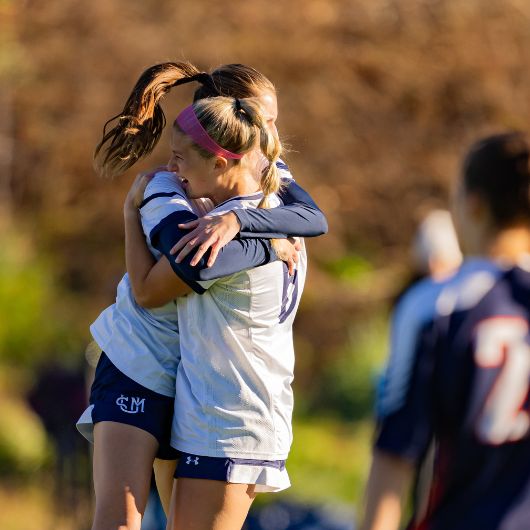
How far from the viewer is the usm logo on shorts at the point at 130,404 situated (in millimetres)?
3514

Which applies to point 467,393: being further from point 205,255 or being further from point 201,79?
point 201,79

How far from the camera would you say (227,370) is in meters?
3.51

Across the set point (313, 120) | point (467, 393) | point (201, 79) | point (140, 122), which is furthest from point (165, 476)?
point (313, 120)

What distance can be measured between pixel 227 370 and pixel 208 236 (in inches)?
16.7

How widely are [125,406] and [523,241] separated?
4.45 ft

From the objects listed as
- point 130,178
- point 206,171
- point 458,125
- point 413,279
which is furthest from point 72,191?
point 206,171

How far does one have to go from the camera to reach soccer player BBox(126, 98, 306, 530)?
11.5 feet

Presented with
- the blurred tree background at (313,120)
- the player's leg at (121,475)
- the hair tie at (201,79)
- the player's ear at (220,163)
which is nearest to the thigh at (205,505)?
the player's leg at (121,475)

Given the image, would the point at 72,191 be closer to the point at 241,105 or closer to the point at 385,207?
the point at 385,207

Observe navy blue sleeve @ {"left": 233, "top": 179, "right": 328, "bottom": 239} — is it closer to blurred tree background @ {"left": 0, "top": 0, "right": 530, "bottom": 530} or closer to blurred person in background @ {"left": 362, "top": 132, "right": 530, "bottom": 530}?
blurred person in background @ {"left": 362, "top": 132, "right": 530, "bottom": 530}

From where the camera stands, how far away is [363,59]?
13.4 metres

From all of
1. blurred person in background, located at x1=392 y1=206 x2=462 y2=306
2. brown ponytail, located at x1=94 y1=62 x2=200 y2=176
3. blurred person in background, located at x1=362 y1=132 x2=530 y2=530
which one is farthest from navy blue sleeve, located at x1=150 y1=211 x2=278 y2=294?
blurred person in background, located at x1=392 y1=206 x2=462 y2=306

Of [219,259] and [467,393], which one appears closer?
[467,393]

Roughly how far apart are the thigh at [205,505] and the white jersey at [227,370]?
94mm
